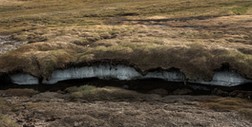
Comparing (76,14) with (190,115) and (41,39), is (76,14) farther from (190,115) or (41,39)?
(190,115)

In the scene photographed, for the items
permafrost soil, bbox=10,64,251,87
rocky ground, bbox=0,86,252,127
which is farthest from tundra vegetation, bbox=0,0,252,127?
permafrost soil, bbox=10,64,251,87

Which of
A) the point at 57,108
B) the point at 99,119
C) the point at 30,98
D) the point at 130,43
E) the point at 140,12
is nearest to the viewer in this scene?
the point at 99,119

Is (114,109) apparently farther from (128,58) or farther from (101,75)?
(128,58)

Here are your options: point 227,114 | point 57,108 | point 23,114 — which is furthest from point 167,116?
point 23,114

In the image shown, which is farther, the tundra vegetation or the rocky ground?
the tundra vegetation

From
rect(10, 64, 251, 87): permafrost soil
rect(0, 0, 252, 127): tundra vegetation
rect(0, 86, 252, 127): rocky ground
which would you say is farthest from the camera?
rect(10, 64, 251, 87): permafrost soil

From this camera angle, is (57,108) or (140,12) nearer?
(57,108)

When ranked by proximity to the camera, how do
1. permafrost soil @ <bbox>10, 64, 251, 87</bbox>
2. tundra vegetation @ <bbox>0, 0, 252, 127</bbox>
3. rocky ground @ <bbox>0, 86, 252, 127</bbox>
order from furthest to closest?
permafrost soil @ <bbox>10, 64, 251, 87</bbox> < tundra vegetation @ <bbox>0, 0, 252, 127</bbox> < rocky ground @ <bbox>0, 86, 252, 127</bbox>

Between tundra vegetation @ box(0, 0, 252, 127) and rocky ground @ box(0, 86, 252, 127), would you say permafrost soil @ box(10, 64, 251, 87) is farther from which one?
rocky ground @ box(0, 86, 252, 127)

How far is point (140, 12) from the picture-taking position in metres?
113

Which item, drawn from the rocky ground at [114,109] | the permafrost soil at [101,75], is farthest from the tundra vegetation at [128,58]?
the permafrost soil at [101,75]

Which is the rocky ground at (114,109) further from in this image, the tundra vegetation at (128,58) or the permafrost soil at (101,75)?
Result: the permafrost soil at (101,75)

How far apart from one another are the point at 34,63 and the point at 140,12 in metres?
53.8

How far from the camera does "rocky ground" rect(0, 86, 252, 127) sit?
46281mm
